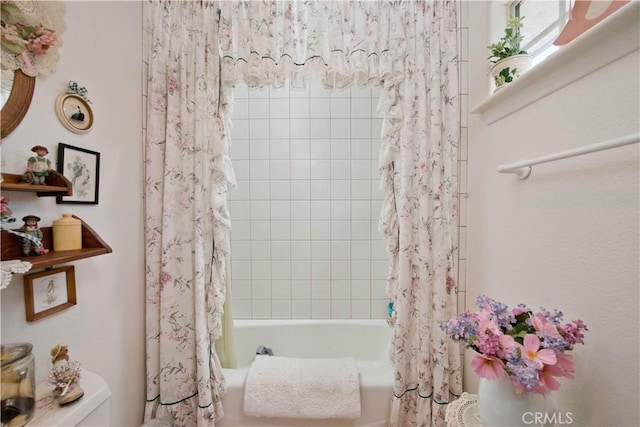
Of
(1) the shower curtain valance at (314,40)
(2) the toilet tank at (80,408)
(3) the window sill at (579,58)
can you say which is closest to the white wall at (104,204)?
(2) the toilet tank at (80,408)

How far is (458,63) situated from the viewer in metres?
1.26

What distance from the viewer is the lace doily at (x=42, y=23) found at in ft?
2.45

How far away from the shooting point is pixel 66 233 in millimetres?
864

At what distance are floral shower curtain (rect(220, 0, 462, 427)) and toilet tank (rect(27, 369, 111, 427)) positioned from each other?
1160 millimetres

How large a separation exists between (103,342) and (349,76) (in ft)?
5.35

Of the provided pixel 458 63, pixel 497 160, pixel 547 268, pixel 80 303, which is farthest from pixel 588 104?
pixel 80 303

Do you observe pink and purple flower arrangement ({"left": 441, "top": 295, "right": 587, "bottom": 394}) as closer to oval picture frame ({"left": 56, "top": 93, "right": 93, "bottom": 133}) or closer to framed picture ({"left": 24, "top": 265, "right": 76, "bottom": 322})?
framed picture ({"left": 24, "top": 265, "right": 76, "bottom": 322})

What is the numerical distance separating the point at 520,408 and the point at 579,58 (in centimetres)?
99

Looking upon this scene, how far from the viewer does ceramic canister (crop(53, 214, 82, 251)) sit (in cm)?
85

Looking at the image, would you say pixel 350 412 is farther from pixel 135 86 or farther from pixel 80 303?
pixel 135 86

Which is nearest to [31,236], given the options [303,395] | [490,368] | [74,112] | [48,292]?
[48,292]

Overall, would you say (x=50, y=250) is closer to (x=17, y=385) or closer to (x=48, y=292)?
(x=48, y=292)

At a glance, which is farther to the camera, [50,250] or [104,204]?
[104,204]

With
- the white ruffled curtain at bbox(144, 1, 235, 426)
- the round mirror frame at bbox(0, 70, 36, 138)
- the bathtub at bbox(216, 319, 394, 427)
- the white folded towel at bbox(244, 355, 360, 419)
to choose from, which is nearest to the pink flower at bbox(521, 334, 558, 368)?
the white folded towel at bbox(244, 355, 360, 419)
